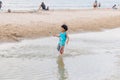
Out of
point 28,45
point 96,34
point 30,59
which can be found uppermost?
point 30,59

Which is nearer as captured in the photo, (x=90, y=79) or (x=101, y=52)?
(x=90, y=79)

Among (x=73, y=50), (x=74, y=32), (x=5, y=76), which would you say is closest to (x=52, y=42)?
(x=73, y=50)

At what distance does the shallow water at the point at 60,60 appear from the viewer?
492 inches

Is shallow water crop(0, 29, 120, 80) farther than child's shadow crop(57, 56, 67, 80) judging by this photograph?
Yes

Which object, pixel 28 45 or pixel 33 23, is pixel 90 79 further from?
pixel 33 23

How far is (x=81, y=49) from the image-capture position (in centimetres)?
1870

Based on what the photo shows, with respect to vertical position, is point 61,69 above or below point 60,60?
above

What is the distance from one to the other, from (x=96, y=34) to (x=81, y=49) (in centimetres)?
751

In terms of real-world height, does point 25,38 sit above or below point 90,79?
below

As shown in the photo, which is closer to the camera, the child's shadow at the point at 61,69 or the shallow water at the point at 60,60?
the child's shadow at the point at 61,69

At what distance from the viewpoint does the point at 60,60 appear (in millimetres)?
15492

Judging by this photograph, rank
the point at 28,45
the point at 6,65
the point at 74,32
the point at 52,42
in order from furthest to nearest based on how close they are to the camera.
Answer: the point at 74,32
the point at 52,42
the point at 28,45
the point at 6,65

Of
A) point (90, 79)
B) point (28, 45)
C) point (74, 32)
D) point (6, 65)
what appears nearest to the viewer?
point (90, 79)

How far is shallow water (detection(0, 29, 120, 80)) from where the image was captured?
12484mm
